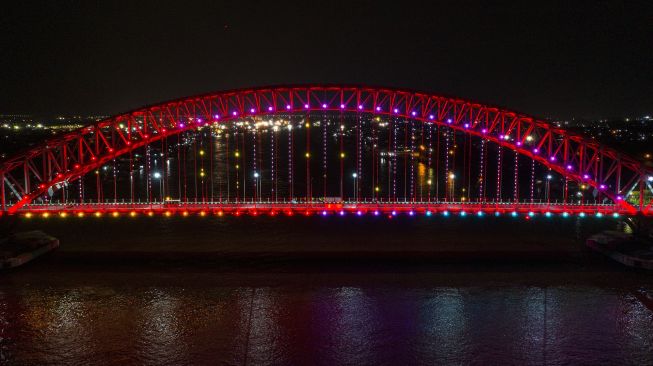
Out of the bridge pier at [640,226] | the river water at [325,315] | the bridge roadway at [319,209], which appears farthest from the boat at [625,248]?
the bridge roadway at [319,209]

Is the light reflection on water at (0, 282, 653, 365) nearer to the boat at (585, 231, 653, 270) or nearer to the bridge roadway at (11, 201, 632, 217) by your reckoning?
the boat at (585, 231, 653, 270)

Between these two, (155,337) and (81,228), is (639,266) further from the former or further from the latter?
(81,228)

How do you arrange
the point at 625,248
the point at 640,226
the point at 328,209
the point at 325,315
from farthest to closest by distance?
the point at 640,226 < the point at 328,209 < the point at 625,248 < the point at 325,315

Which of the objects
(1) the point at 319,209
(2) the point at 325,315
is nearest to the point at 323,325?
(2) the point at 325,315

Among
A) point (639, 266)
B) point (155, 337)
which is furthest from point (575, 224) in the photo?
point (155, 337)

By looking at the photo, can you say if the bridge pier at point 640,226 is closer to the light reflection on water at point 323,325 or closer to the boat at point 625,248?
the boat at point 625,248

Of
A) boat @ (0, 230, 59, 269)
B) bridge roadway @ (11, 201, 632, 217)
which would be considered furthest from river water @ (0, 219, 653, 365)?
bridge roadway @ (11, 201, 632, 217)

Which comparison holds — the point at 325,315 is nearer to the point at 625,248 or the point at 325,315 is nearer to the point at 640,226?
the point at 625,248
